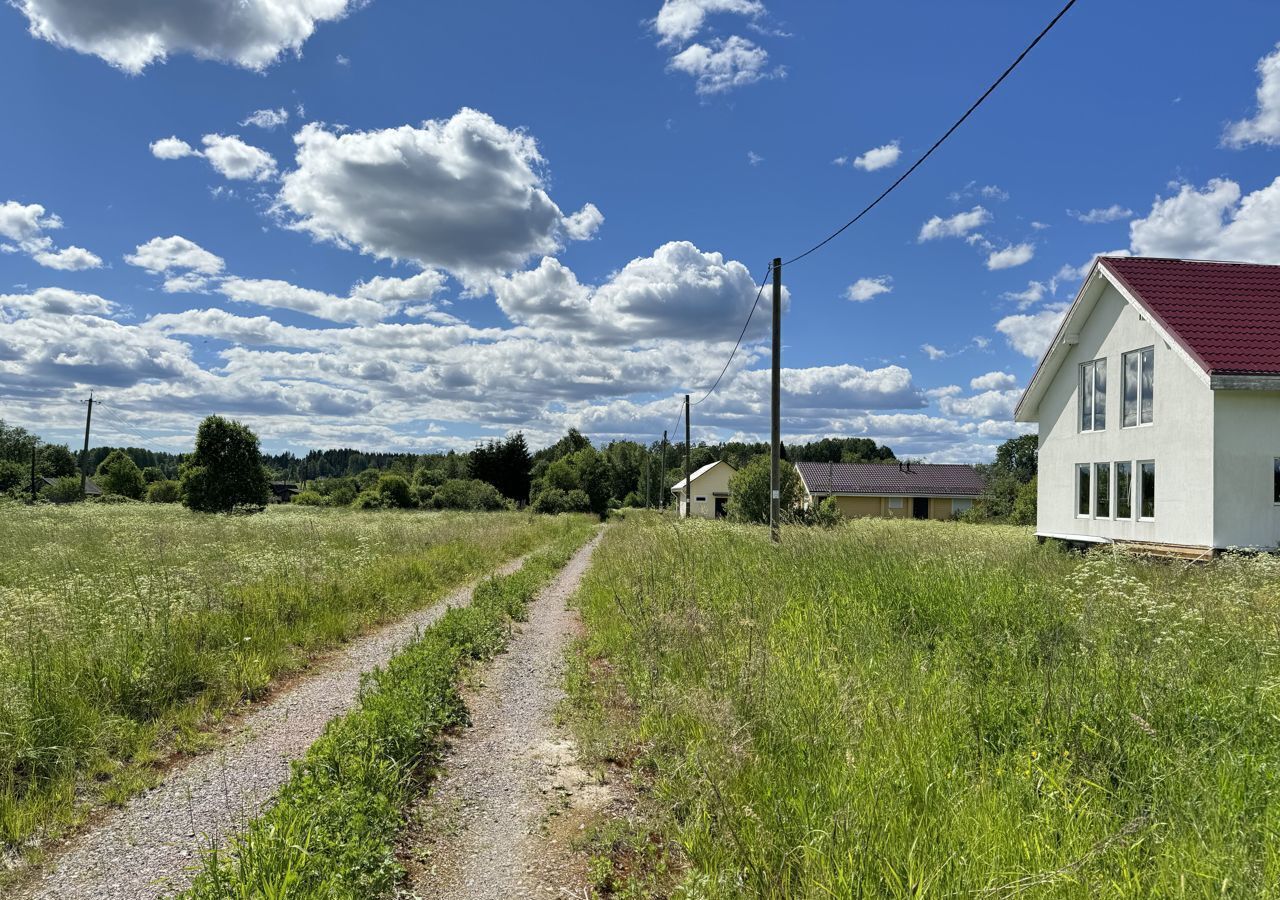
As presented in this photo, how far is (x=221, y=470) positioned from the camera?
42031 mm

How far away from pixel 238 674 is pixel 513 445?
6057cm

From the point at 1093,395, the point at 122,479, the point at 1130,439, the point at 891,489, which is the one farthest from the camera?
the point at 122,479

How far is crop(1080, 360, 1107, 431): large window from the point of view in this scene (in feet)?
66.6

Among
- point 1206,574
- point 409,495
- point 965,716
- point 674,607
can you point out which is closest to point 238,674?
point 674,607

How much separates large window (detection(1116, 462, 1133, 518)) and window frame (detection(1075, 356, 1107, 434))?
1296 mm

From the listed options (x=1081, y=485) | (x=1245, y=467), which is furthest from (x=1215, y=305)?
(x=1081, y=485)

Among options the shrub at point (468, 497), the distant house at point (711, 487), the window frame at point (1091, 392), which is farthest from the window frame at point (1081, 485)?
the distant house at point (711, 487)

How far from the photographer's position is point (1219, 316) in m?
17.4

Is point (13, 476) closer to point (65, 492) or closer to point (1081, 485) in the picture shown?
point (65, 492)

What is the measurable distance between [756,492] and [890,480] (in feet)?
91.6

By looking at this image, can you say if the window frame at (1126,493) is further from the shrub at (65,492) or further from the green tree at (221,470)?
the shrub at (65,492)

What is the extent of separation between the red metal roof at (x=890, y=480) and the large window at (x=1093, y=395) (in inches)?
1310

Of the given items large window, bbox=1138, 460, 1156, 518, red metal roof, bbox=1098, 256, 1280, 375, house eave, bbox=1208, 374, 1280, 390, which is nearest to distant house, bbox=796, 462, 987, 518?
large window, bbox=1138, 460, 1156, 518

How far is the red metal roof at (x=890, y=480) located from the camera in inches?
2180
